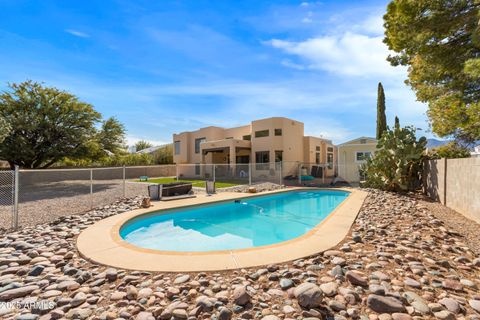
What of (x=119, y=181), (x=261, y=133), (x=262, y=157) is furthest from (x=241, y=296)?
(x=119, y=181)

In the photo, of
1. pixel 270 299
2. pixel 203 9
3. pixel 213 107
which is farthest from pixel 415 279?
pixel 213 107

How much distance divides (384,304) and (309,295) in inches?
30.7

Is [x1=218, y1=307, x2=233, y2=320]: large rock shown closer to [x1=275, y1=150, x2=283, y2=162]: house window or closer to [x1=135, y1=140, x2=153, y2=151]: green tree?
[x1=275, y1=150, x2=283, y2=162]: house window

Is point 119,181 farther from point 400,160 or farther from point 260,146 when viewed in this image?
point 400,160

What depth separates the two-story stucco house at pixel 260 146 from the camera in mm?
19719

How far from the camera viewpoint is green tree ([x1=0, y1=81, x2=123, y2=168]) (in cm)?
1536

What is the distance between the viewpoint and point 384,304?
238cm

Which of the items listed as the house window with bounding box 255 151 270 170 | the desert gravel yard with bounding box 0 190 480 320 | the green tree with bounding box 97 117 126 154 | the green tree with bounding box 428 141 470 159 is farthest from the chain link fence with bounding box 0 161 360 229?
the green tree with bounding box 428 141 470 159

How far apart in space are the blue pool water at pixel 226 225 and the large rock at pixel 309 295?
3062 mm

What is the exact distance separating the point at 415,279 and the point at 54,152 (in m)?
21.5

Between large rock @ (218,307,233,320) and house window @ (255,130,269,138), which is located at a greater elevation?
house window @ (255,130,269,138)

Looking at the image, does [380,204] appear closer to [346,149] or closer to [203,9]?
[203,9]

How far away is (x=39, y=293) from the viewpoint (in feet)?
8.90

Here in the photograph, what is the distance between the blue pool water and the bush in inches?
113
